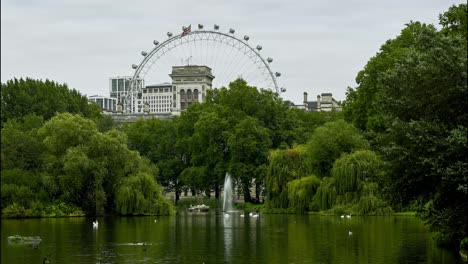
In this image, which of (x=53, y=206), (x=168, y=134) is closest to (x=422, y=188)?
(x=53, y=206)

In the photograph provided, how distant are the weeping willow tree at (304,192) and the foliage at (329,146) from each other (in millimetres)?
1098

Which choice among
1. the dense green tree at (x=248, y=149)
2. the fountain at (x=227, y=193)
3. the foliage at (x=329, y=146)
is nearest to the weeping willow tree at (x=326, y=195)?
the foliage at (x=329, y=146)

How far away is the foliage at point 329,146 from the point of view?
5697cm

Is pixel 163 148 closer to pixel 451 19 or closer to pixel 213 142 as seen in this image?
pixel 213 142

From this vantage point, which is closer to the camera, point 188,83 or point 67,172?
point 67,172

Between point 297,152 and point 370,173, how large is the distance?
34862mm

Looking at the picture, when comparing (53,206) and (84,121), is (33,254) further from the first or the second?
(84,121)

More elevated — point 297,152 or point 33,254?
point 297,152

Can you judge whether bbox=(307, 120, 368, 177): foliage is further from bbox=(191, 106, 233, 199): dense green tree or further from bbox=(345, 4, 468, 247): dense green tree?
bbox=(345, 4, 468, 247): dense green tree

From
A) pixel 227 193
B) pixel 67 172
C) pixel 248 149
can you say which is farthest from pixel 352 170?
pixel 227 193

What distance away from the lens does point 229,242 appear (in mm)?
33062

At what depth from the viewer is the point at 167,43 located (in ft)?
343

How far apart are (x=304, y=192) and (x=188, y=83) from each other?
274ft

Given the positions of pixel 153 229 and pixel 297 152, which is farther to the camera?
pixel 297 152
